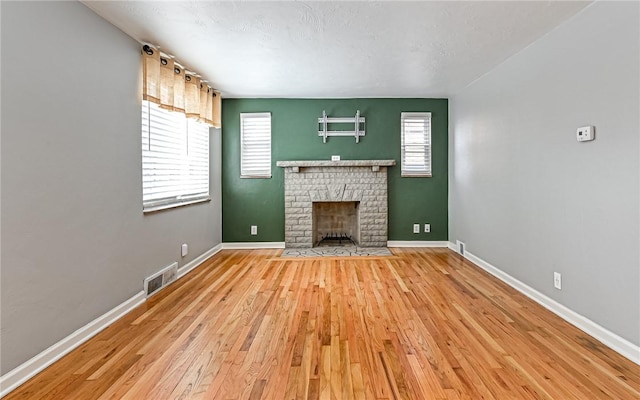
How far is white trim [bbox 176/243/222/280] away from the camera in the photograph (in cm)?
396

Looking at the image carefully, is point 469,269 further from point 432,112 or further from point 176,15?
point 176,15

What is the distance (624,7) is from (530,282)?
226cm

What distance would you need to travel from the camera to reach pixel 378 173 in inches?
211

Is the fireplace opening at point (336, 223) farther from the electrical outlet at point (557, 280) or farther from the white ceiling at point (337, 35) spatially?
the electrical outlet at point (557, 280)

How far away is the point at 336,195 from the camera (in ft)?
17.6

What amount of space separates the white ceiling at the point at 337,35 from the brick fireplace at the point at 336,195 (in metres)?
1.48

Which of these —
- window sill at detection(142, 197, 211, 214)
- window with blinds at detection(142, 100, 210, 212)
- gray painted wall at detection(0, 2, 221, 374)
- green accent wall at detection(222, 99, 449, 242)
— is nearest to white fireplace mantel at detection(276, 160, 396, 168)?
green accent wall at detection(222, 99, 449, 242)

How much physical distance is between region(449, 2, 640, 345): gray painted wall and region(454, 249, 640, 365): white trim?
1.7 inches

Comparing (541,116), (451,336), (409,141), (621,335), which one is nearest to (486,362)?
(451,336)

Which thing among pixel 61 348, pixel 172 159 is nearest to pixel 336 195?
pixel 172 159

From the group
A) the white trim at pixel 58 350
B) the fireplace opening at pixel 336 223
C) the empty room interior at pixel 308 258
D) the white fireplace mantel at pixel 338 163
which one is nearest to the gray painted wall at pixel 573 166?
the empty room interior at pixel 308 258

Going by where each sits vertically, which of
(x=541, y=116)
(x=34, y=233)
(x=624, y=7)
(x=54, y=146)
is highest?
(x=624, y=7)

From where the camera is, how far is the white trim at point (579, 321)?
2123mm

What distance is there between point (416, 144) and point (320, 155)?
1.56 meters
